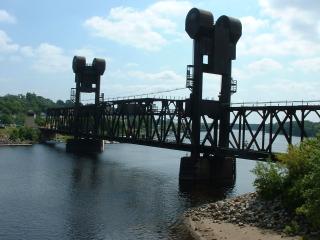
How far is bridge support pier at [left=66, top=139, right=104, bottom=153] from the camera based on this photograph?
12356 centimetres

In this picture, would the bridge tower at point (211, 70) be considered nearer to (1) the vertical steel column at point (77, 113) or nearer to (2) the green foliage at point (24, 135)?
(1) the vertical steel column at point (77, 113)

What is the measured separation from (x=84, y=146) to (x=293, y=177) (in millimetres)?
91702

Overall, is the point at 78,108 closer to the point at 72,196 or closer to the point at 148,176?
the point at 148,176

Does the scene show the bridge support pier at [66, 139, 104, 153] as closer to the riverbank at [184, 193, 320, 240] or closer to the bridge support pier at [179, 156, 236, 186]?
the bridge support pier at [179, 156, 236, 186]


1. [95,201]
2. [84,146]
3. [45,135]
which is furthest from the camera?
[45,135]

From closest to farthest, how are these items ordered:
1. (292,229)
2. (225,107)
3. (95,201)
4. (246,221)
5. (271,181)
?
(292,229) < (246,221) < (271,181) < (95,201) < (225,107)

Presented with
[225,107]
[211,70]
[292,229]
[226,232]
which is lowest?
[226,232]

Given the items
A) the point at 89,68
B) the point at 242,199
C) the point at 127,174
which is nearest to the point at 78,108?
the point at 89,68

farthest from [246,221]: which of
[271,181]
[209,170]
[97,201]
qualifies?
[209,170]

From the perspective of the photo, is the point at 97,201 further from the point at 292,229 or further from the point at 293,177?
the point at 292,229

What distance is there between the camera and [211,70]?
2699 inches

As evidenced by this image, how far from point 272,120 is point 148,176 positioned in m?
23.2

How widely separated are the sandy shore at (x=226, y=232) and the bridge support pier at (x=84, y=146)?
88298 mm

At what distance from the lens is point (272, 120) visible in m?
57.7
